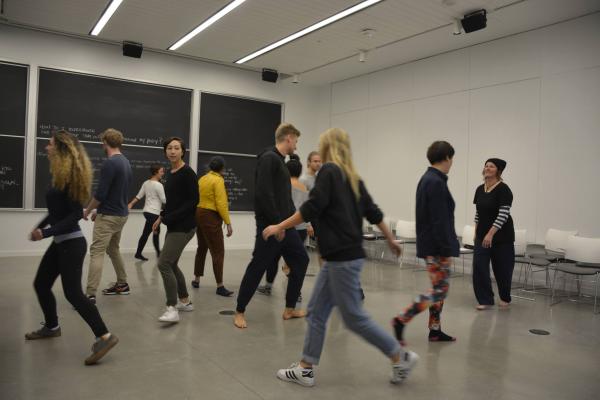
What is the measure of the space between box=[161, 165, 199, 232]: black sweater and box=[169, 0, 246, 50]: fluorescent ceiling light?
290 centimetres

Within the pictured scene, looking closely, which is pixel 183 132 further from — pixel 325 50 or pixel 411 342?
pixel 411 342

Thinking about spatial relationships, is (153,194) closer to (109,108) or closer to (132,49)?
(109,108)

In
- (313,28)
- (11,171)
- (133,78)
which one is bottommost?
(11,171)

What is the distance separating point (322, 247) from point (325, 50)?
5.71 metres

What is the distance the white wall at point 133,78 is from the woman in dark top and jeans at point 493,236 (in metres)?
5.16

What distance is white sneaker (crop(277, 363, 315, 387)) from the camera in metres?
2.73

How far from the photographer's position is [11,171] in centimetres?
710

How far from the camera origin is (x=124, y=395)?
2.54 meters

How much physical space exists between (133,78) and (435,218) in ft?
21.2

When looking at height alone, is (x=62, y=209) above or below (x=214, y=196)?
below

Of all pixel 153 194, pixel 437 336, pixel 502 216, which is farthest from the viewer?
pixel 153 194

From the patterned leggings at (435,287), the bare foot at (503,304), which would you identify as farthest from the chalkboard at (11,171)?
the bare foot at (503,304)

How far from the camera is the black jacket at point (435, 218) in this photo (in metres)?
3.17

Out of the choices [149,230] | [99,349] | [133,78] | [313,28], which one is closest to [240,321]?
[99,349]
